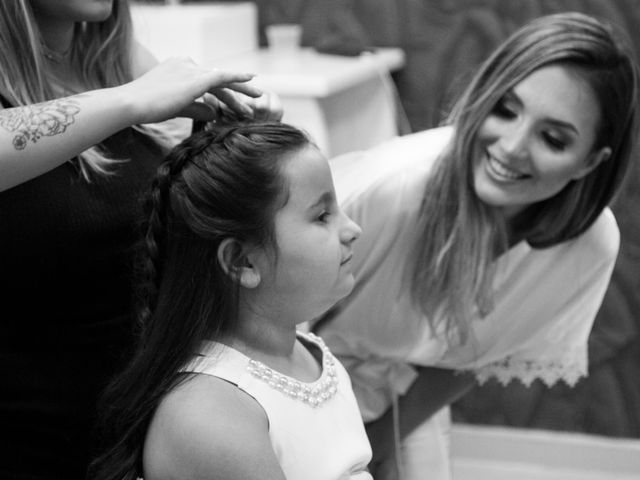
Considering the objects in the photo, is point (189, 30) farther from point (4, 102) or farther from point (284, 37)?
point (4, 102)

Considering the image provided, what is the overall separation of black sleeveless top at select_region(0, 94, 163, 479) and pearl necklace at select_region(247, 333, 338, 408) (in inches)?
8.7

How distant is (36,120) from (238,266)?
0.25 m

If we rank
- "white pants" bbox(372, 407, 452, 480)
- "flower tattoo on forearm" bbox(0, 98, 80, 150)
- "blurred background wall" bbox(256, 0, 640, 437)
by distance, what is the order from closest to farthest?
1. "flower tattoo on forearm" bbox(0, 98, 80, 150)
2. "white pants" bbox(372, 407, 452, 480)
3. "blurred background wall" bbox(256, 0, 640, 437)

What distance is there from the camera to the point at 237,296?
3.13ft

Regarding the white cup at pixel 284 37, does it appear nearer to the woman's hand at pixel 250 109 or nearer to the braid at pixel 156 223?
the woman's hand at pixel 250 109

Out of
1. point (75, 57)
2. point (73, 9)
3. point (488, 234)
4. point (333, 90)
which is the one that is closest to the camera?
point (73, 9)

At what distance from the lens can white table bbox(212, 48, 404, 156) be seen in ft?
6.04

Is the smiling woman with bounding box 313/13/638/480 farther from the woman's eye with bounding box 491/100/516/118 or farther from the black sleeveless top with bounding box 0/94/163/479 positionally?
the black sleeveless top with bounding box 0/94/163/479

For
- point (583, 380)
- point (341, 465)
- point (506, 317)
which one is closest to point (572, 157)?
point (506, 317)

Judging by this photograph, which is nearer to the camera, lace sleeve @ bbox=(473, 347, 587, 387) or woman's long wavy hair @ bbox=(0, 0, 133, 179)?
woman's long wavy hair @ bbox=(0, 0, 133, 179)

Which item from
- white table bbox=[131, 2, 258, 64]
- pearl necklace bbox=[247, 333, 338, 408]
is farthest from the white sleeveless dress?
white table bbox=[131, 2, 258, 64]

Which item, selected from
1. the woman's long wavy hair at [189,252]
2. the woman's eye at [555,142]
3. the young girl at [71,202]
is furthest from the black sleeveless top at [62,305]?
the woman's eye at [555,142]

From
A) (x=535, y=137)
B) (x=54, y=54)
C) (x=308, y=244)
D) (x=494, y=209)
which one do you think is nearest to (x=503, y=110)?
(x=535, y=137)

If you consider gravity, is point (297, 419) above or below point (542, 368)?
above
